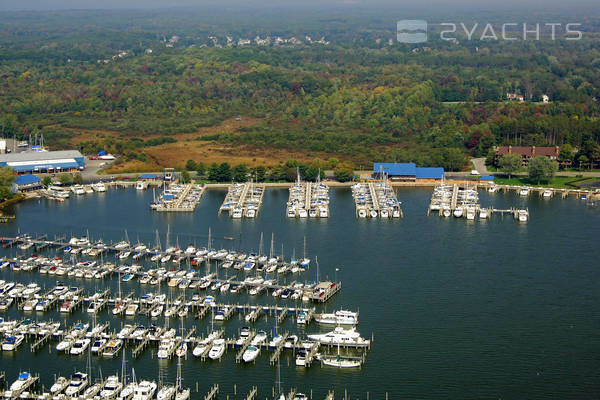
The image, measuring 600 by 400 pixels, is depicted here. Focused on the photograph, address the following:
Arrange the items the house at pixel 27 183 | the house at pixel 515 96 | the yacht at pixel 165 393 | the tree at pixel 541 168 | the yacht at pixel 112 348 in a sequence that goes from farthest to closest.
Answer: the house at pixel 515 96
the tree at pixel 541 168
the house at pixel 27 183
the yacht at pixel 112 348
the yacht at pixel 165 393

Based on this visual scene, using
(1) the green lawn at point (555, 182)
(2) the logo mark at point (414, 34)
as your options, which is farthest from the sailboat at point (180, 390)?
(2) the logo mark at point (414, 34)

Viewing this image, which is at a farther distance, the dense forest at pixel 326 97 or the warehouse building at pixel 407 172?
the dense forest at pixel 326 97

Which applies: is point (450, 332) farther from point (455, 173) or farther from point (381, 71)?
point (381, 71)

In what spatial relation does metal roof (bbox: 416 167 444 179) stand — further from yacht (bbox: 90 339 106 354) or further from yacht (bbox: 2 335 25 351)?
yacht (bbox: 2 335 25 351)

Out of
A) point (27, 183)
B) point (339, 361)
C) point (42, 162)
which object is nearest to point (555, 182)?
point (339, 361)

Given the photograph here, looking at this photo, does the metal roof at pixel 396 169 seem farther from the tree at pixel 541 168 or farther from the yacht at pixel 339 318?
the yacht at pixel 339 318

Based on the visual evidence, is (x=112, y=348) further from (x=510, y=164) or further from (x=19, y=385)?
(x=510, y=164)

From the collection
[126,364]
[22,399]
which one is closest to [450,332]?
[126,364]
